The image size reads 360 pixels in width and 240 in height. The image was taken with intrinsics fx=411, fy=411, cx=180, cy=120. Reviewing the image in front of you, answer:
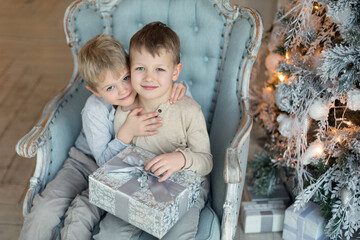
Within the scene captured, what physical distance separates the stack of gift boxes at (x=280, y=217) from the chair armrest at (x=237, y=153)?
0.57 metres

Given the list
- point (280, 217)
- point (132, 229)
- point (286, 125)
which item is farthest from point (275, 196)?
point (132, 229)

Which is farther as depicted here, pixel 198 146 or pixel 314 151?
pixel 314 151

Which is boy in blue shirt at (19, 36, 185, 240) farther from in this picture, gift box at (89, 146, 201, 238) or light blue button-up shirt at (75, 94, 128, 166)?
gift box at (89, 146, 201, 238)

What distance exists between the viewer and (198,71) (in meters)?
1.97

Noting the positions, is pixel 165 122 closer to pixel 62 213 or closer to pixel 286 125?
pixel 62 213

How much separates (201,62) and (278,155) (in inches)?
25.7

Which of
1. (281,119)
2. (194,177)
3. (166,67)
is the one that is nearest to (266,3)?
(281,119)

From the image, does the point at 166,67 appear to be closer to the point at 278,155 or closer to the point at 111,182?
the point at 111,182

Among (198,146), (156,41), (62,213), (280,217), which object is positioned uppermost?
(156,41)

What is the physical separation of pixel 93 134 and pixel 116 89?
227 mm

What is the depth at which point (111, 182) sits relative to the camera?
4.77ft

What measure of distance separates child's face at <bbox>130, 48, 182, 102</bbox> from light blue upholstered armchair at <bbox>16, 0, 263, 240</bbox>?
0.36 meters

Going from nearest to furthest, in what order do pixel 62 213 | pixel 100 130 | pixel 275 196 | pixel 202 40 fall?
pixel 62 213 → pixel 100 130 → pixel 202 40 → pixel 275 196

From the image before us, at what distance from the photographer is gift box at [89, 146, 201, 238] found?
1370 mm
